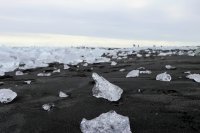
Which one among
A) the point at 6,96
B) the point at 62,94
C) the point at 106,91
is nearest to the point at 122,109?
the point at 106,91

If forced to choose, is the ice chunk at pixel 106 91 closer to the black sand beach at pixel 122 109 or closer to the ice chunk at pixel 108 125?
the black sand beach at pixel 122 109

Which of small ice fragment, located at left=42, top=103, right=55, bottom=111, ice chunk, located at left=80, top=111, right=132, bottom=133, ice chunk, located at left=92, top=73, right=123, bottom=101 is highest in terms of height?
ice chunk, located at left=92, top=73, right=123, bottom=101

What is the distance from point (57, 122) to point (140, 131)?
27.7 inches

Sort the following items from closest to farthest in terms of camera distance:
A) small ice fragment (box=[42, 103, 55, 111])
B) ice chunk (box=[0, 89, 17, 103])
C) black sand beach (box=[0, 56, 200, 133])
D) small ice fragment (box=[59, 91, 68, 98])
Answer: black sand beach (box=[0, 56, 200, 133])
small ice fragment (box=[42, 103, 55, 111])
ice chunk (box=[0, 89, 17, 103])
small ice fragment (box=[59, 91, 68, 98])

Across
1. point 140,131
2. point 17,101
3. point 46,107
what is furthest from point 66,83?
point 140,131

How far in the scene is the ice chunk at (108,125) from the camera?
Result: 8.89 feet

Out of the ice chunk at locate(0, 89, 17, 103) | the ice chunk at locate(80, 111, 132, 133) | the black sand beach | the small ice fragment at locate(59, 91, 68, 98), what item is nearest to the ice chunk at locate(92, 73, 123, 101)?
the black sand beach

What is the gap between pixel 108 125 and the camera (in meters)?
2.73

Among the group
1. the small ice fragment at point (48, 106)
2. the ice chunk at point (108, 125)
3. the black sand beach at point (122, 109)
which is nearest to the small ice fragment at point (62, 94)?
the black sand beach at point (122, 109)

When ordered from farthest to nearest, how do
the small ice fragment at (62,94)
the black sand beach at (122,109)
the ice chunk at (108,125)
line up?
the small ice fragment at (62,94) → the black sand beach at (122,109) → the ice chunk at (108,125)

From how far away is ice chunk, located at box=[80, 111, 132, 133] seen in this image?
2709 millimetres

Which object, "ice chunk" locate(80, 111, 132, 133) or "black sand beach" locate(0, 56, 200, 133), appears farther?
"black sand beach" locate(0, 56, 200, 133)

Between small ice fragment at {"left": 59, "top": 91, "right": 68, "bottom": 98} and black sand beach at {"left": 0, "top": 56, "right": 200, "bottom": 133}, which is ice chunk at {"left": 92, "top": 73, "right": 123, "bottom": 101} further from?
small ice fragment at {"left": 59, "top": 91, "right": 68, "bottom": 98}

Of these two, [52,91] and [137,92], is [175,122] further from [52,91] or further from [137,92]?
[52,91]
